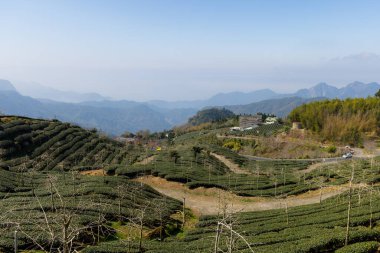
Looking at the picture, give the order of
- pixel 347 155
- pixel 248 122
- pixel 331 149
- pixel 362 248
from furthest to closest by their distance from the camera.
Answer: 1. pixel 248 122
2. pixel 331 149
3. pixel 347 155
4. pixel 362 248

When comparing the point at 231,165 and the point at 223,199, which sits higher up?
the point at 223,199

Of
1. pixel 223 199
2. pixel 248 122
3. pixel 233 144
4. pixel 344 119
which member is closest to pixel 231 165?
pixel 223 199

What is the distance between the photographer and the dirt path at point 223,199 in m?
44.4

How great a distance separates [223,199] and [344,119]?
235 ft

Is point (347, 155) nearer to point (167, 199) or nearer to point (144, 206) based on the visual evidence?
point (167, 199)

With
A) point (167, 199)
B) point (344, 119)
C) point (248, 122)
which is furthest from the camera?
point (248, 122)

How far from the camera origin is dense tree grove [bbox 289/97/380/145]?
334 feet

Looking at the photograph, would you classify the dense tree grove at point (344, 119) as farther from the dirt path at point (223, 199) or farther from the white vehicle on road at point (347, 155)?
the dirt path at point (223, 199)

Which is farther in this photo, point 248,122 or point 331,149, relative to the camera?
point 248,122

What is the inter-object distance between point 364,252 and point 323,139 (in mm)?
88072

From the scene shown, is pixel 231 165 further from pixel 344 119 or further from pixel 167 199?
pixel 344 119

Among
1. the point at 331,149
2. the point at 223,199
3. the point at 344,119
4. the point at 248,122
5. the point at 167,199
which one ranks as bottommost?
the point at 248,122

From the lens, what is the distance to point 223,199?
4709cm

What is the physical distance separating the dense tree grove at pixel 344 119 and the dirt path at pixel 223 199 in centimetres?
5896
